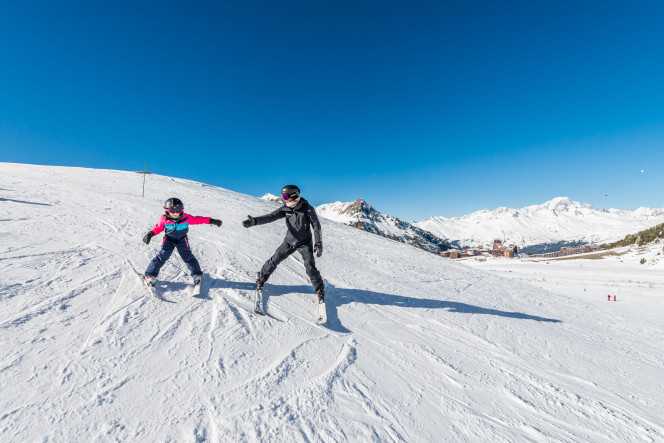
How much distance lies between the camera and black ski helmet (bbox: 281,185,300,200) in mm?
5715

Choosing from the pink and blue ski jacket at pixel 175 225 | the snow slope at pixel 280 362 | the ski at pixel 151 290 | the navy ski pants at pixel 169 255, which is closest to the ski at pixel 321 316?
the snow slope at pixel 280 362

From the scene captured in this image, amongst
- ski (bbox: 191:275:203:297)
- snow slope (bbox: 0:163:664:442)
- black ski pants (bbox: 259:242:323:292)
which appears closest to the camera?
snow slope (bbox: 0:163:664:442)

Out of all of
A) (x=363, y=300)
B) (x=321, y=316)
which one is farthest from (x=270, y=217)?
(x=363, y=300)

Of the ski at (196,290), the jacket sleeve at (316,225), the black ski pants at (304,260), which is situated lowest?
the ski at (196,290)

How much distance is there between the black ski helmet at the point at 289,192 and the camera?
5715 millimetres

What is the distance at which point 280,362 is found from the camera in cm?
370

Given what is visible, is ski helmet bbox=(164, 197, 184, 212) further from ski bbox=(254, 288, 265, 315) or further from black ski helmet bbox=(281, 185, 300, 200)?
ski bbox=(254, 288, 265, 315)

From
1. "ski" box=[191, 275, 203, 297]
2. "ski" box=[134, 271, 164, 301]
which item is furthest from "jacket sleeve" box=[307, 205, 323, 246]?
"ski" box=[134, 271, 164, 301]

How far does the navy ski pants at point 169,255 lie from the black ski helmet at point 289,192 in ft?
7.37

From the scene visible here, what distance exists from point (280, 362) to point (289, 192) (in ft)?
10.7

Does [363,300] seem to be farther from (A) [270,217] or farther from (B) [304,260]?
(A) [270,217]

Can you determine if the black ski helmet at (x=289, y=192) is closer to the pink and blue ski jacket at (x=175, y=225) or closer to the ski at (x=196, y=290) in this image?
the pink and blue ski jacket at (x=175, y=225)

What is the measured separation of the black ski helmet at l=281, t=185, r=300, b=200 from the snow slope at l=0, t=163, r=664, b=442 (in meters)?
2.24

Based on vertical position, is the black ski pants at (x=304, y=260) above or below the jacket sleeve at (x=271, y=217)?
below
